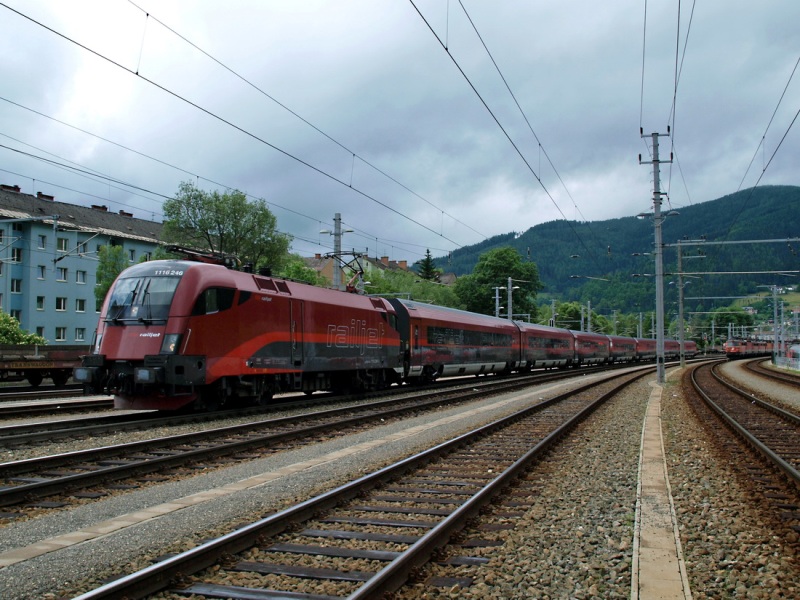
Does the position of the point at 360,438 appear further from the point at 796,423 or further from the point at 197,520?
the point at 796,423

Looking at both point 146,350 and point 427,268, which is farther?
point 427,268

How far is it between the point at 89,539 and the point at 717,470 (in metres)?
7.94

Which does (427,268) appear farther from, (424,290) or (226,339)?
(226,339)

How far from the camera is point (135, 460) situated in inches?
392

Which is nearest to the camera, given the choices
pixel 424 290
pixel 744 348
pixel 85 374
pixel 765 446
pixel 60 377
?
pixel 765 446

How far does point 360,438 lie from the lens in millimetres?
12953

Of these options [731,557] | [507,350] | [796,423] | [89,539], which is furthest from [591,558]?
[507,350]

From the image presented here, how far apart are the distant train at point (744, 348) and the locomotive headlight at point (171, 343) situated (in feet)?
300

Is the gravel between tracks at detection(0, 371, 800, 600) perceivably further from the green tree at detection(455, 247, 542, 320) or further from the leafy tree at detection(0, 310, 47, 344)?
the green tree at detection(455, 247, 542, 320)

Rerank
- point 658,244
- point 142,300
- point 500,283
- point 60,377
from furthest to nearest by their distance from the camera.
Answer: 1. point 500,283
2. point 658,244
3. point 60,377
4. point 142,300

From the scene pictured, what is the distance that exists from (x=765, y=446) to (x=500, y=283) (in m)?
72.3

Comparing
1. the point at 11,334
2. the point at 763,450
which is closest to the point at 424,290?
the point at 11,334

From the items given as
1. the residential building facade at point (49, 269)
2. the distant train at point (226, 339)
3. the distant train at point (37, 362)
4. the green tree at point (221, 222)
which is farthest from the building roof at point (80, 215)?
the distant train at point (226, 339)

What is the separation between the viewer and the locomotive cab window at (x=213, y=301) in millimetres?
14406
